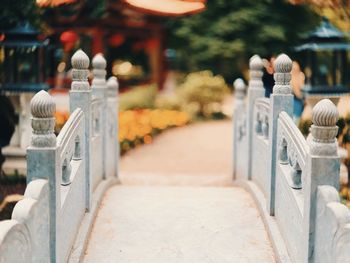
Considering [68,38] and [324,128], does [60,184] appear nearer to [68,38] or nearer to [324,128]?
[324,128]

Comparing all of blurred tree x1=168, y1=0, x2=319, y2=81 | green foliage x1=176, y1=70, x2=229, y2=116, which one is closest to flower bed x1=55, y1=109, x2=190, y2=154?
green foliage x1=176, y1=70, x2=229, y2=116

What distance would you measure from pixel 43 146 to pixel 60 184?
447 mm

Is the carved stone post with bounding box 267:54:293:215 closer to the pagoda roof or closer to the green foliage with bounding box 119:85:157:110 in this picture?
the pagoda roof

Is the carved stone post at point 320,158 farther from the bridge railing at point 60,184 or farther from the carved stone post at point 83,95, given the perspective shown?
the carved stone post at point 83,95

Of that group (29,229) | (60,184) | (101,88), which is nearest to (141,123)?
(101,88)

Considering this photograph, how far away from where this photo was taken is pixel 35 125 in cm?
399

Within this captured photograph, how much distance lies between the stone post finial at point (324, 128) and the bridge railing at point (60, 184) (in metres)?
1.78

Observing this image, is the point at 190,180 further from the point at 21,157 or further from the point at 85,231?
→ the point at 85,231

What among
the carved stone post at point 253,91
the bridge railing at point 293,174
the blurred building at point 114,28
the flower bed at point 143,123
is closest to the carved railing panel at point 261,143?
the bridge railing at point 293,174

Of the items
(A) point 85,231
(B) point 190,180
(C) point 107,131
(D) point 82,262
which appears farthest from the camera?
(B) point 190,180

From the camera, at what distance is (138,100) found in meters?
16.3

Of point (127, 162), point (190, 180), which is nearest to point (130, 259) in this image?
point (190, 180)

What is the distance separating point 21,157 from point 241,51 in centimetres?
1068

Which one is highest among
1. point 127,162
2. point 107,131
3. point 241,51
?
point 241,51
